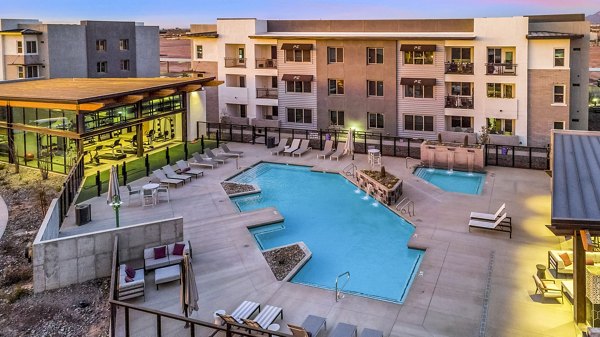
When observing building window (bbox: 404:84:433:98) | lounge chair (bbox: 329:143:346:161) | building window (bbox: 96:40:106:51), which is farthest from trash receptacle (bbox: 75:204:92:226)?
building window (bbox: 96:40:106:51)

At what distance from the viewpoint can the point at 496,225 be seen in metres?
17.5

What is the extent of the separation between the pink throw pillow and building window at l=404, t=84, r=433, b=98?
24256mm

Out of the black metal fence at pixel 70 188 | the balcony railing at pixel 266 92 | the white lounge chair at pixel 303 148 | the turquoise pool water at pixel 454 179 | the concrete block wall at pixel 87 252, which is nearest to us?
the concrete block wall at pixel 87 252

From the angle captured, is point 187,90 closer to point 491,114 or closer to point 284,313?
point 491,114

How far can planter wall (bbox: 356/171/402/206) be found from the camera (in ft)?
70.5

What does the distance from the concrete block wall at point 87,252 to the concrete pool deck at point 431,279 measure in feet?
4.09

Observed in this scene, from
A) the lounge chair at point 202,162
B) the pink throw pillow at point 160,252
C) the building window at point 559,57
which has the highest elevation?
the building window at point 559,57

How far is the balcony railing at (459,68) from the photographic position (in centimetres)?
3309

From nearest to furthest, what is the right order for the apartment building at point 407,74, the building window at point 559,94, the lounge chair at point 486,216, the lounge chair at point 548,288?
1. the lounge chair at point 548,288
2. the lounge chair at point 486,216
3. the building window at point 559,94
4. the apartment building at point 407,74

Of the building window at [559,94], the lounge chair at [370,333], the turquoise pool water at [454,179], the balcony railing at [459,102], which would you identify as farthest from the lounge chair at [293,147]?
the lounge chair at [370,333]

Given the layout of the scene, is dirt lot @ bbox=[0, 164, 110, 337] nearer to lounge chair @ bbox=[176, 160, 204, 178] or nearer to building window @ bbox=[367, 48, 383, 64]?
lounge chair @ bbox=[176, 160, 204, 178]

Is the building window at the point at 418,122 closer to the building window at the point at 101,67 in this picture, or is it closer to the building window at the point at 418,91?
the building window at the point at 418,91

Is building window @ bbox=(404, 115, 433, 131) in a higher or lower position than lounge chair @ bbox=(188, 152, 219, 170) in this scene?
higher

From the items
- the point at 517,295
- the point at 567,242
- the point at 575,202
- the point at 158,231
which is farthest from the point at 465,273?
the point at 158,231
